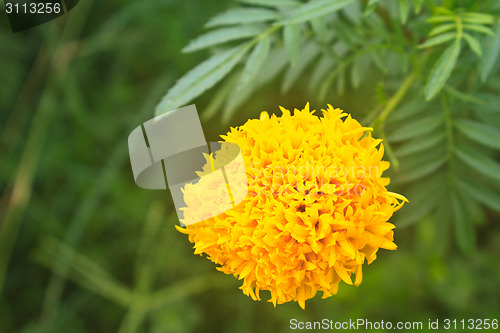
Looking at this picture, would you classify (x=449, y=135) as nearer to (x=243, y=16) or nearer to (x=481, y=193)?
(x=481, y=193)

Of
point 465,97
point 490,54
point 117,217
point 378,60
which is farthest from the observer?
point 117,217

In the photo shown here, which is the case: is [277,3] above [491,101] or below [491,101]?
above

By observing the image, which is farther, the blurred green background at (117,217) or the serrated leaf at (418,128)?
the blurred green background at (117,217)

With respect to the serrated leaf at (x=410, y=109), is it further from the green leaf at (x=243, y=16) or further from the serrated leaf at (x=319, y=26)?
the green leaf at (x=243, y=16)

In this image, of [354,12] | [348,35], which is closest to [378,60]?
[348,35]

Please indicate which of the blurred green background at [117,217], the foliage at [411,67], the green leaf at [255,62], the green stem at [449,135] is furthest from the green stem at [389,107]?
the blurred green background at [117,217]

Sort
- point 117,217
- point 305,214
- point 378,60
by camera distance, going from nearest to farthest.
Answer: point 305,214, point 378,60, point 117,217

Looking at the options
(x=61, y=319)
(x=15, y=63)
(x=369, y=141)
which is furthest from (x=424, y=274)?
(x=15, y=63)
